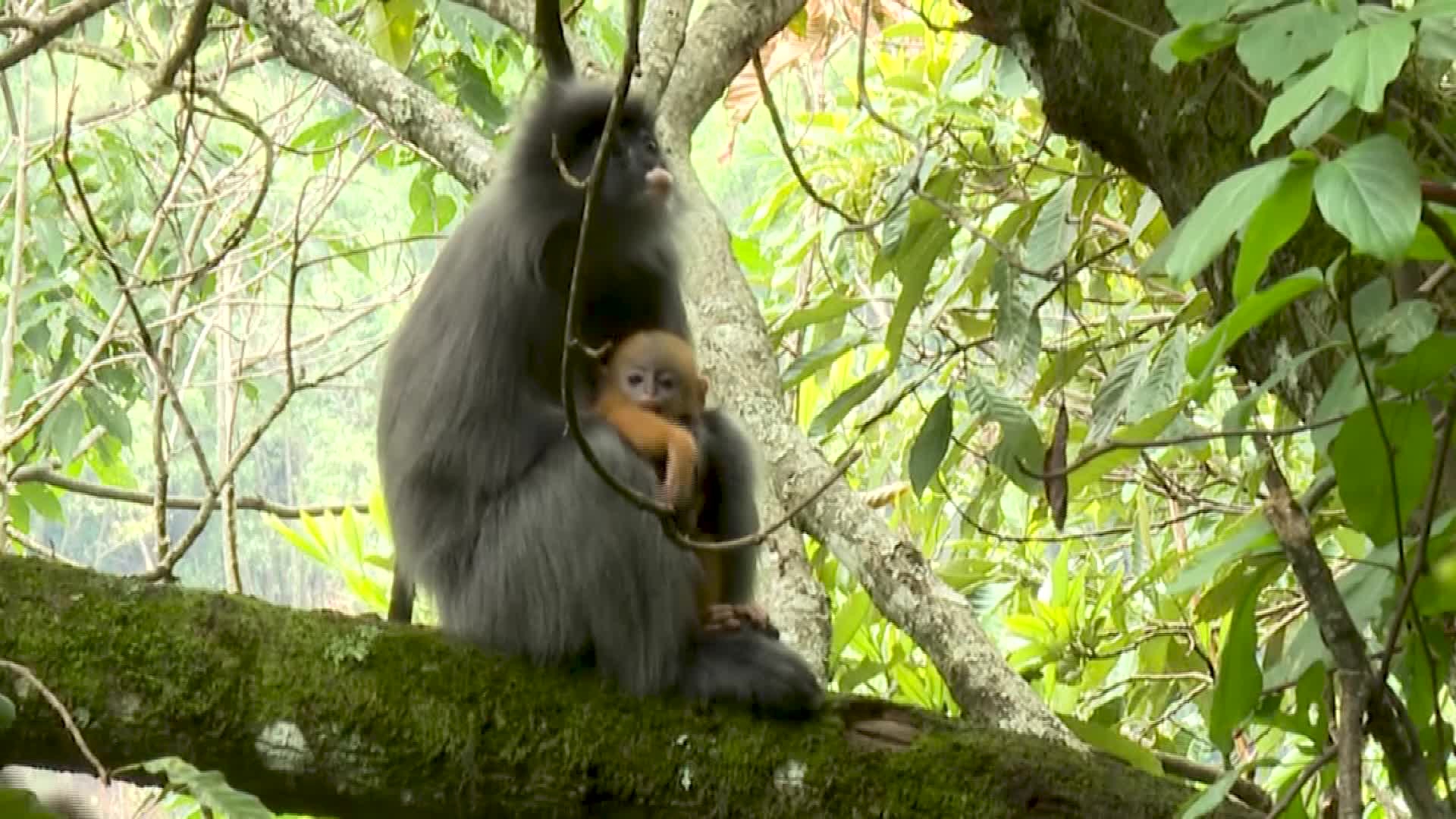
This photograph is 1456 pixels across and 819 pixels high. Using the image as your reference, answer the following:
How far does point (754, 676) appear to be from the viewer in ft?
8.00

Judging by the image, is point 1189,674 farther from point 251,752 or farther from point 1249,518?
point 251,752

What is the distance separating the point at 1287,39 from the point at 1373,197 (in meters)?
0.21

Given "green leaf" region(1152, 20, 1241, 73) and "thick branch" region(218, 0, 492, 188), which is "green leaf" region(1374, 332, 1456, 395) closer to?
"green leaf" region(1152, 20, 1241, 73)

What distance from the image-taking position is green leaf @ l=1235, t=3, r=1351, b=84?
4.43 feet

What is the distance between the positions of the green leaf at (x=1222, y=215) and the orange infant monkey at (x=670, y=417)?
5.03ft

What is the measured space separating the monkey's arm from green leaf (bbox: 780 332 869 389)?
0.33 meters

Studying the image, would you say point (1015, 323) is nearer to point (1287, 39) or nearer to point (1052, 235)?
point (1052, 235)

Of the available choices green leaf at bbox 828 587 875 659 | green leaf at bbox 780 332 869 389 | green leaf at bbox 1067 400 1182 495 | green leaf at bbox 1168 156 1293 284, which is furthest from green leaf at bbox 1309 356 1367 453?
green leaf at bbox 828 587 875 659

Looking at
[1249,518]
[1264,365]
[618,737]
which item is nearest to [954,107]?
[1249,518]

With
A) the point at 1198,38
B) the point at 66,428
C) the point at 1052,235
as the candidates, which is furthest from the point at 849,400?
the point at 66,428

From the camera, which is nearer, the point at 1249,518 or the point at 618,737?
the point at 618,737

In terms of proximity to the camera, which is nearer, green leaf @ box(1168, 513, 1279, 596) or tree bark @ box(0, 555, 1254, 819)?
green leaf @ box(1168, 513, 1279, 596)

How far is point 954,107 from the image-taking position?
3.64m

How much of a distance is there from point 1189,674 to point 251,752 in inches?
97.4
